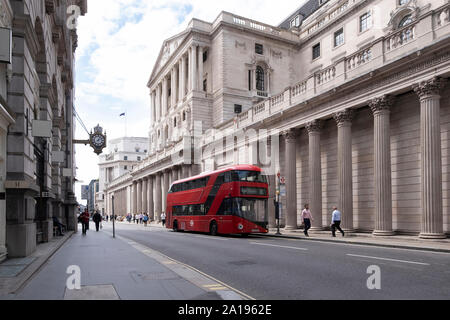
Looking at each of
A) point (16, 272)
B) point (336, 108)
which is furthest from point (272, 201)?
point (16, 272)

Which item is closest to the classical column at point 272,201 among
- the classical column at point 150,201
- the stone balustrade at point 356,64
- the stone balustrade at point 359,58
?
the stone balustrade at point 356,64

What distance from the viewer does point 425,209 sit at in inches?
727

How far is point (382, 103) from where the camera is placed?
2172 cm

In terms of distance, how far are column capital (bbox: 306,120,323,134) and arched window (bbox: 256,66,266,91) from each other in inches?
1094

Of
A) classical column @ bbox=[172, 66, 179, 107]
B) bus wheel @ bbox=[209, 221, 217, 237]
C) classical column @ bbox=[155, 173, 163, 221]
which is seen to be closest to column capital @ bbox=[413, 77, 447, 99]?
bus wheel @ bbox=[209, 221, 217, 237]

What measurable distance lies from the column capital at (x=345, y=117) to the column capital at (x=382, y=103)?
2.21m

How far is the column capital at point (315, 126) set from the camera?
A: 27.0 meters

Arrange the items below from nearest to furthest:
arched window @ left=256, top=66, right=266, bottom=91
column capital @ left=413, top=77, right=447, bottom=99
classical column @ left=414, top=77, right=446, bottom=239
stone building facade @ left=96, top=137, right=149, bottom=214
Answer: classical column @ left=414, top=77, right=446, bottom=239
column capital @ left=413, top=77, right=447, bottom=99
arched window @ left=256, top=66, right=266, bottom=91
stone building facade @ left=96, top=137, right=149, bottom=214

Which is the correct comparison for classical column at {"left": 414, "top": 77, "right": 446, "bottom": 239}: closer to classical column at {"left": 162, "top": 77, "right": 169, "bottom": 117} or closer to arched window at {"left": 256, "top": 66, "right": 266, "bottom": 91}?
arched window at {"left": 256, "top": 66, "right": 266, "bottom": 91}

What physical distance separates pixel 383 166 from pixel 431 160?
9.89ft

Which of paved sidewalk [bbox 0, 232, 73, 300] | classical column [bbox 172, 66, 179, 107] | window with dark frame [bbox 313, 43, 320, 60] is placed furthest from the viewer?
classical column [bbox 172, 66, 179, 107]

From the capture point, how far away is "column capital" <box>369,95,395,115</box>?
70.8 feet
